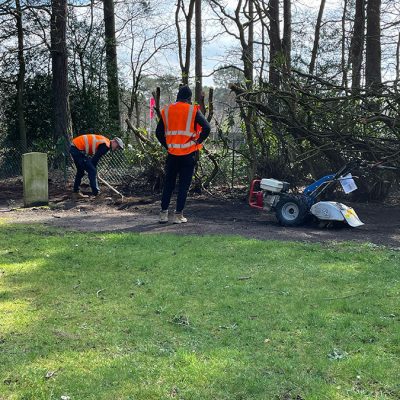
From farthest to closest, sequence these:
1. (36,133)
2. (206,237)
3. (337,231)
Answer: (36,133)
(337,231)
(206,237)

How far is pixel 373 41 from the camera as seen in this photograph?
13375mm

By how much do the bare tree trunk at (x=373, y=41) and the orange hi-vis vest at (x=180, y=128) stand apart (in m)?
6.39

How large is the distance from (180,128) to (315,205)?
248 centimetres

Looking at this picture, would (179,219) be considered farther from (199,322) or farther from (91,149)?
(199,322)

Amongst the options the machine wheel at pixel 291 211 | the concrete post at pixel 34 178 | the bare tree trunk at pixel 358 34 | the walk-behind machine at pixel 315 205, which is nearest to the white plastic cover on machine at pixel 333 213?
the walk-behind machine at pixel 315 205

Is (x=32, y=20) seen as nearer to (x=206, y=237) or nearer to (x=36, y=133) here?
(x=36, y=133)

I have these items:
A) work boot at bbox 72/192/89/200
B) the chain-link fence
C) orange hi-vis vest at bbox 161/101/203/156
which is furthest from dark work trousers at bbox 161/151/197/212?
the chain-link fence

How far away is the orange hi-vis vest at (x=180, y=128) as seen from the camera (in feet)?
27.8

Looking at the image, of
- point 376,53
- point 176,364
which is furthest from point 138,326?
point 376,53

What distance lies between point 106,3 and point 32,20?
9.98 ft

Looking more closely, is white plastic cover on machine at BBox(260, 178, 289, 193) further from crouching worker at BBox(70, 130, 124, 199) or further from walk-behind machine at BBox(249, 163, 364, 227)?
crouching worker at BBox(70, 130, 124, 199)

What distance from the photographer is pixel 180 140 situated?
28.2 feet

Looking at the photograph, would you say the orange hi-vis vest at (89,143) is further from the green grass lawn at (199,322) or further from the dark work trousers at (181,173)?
the green grass lawn at (199,322)

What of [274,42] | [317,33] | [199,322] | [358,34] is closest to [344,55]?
[317,33]
